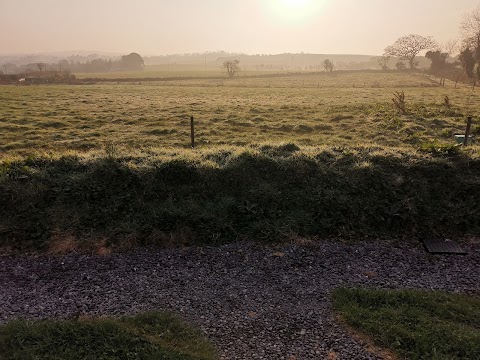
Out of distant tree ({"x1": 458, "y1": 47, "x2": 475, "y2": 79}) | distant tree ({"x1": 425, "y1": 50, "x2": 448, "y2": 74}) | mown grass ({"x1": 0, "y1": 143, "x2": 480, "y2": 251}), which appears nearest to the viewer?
mown grass ({"x1": 0, "y1": 143, "x2": 480, "y2": 251})

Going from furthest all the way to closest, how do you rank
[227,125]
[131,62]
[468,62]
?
[131,62]
[468,62]
[227,125]

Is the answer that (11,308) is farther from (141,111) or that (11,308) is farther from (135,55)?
(135,55)

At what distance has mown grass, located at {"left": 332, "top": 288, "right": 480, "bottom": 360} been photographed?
551 cm

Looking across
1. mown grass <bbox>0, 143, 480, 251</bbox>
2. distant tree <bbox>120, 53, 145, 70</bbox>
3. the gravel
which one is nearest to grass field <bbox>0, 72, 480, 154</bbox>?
mown grass <bbox>0, 143, 480, 251</bbox>

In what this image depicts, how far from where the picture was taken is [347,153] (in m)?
11.7

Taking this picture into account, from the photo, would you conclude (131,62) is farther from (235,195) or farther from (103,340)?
(103,340)

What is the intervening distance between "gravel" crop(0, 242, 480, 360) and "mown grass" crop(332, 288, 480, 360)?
0.36m

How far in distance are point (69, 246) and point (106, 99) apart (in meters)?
32.0

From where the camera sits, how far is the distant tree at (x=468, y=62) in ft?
204

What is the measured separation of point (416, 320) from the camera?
6.11 m

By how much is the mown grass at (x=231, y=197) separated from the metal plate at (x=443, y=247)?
1.44 ft

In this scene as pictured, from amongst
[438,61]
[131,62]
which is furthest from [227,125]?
[131,62]

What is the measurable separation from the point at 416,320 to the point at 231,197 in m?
5.52

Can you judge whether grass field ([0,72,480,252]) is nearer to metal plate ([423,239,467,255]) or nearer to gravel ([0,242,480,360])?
metal plate ([423,239,467,255])
